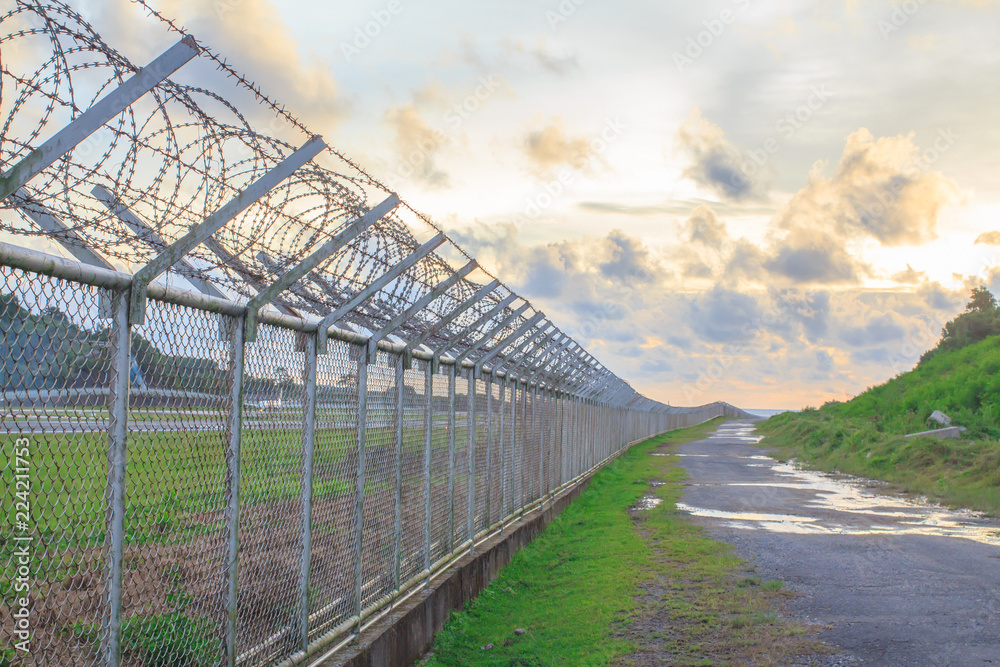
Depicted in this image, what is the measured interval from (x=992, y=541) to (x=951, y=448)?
9.61 m

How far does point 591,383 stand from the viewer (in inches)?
739

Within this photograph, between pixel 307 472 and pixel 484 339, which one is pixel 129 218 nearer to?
pixel 307 472

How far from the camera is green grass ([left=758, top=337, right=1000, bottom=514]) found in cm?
1756

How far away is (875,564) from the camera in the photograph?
9.40 metres

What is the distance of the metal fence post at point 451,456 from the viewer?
7.65m

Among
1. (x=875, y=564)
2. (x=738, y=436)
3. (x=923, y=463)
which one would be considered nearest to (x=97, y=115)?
(x=875, y=564)

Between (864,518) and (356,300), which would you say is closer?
A: (356,300)

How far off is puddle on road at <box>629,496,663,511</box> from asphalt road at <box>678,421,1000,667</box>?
0.55 metres

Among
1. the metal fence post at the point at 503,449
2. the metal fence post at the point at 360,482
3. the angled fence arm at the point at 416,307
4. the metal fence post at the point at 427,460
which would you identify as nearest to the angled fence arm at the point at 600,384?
the metal fence post at the point at 503,449

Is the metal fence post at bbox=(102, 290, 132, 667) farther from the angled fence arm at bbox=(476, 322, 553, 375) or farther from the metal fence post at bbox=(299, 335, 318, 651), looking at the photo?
the angled fence arm at bbox=(476, 322, 553, 375)

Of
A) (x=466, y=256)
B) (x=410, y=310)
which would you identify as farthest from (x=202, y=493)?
(x=466, y=256)

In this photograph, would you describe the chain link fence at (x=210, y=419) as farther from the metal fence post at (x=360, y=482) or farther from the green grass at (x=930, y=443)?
the green grass at (x=930, y=443)

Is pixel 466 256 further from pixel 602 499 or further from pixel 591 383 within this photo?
pixel 591 383

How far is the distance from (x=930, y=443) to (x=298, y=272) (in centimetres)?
2012
